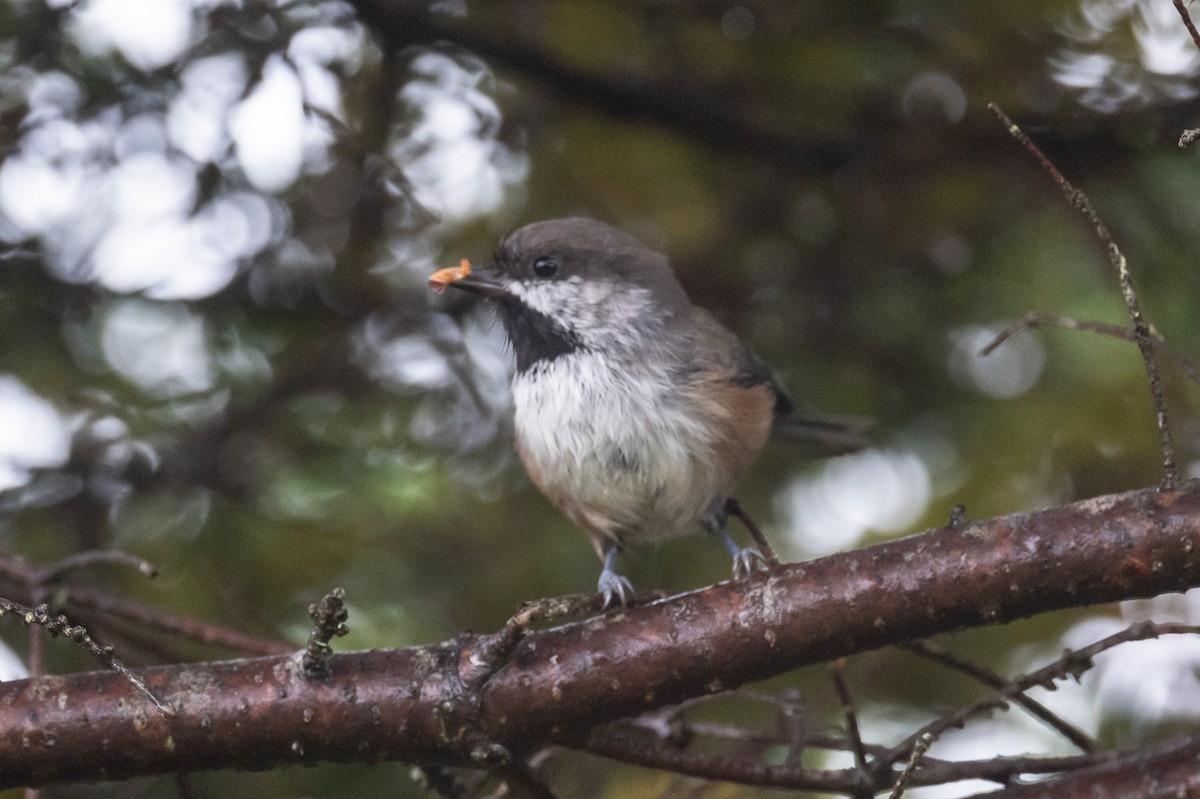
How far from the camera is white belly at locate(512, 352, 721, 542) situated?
346cm

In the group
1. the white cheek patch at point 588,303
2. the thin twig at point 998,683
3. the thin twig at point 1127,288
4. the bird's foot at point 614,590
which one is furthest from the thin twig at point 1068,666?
the white cheek patch at point 588,303

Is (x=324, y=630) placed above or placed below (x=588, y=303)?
below

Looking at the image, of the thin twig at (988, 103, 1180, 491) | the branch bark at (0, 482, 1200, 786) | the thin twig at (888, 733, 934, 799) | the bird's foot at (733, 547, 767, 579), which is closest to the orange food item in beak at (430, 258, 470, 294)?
the bird's foot at (733, 547, 767, 579)

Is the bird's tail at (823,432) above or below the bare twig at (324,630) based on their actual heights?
above

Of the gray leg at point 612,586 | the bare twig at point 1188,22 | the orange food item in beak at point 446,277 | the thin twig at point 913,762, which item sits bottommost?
the thin twig at point 913,762

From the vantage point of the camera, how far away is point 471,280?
3.75 metres

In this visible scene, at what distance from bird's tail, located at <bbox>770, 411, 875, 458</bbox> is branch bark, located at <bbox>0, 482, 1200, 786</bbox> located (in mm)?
1729

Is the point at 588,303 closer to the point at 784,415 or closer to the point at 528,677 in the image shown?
the point at 784,415

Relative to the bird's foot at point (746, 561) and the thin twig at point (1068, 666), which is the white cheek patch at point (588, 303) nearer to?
the bird's foot at point (746, 561)

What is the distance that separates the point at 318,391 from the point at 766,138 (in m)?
1.74

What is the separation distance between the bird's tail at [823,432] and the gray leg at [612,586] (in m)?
0.81

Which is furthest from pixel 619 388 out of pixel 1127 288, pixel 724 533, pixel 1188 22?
pixel 1188 22

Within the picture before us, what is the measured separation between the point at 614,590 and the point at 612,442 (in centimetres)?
48

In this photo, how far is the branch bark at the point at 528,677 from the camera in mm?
2395
